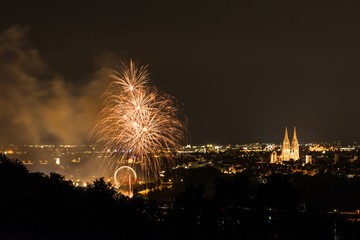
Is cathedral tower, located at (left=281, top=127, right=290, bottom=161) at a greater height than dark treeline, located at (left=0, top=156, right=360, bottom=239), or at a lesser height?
greater

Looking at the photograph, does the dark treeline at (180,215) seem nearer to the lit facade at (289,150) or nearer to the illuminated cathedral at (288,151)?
the illuminated cathedral at (288,151)

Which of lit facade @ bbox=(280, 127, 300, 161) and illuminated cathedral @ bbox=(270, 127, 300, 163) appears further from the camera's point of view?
lit facade @ bbox=(280, 127, 300, 161)

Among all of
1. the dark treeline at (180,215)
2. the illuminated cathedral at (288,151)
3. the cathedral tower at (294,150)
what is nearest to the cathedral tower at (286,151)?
the illuminated cathedral at (288,151)

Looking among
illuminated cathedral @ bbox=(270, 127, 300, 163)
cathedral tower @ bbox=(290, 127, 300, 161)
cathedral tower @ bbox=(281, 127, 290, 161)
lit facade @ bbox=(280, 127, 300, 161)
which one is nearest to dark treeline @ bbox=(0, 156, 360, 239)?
illuminated cathedral @ bbox=(270, 127, 300, 163)

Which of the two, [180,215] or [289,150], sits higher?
[289,150]

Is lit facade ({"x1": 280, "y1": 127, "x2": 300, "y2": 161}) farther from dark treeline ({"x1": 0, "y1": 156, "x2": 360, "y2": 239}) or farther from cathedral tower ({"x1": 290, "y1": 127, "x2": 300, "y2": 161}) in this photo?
dark treeline ({"x1": 0, "y1": 156, "x2": 360, "y2": 239})

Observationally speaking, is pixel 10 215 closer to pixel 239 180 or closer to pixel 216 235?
pixel 216 235

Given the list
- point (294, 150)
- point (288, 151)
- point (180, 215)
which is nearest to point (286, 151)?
point (288, 151)

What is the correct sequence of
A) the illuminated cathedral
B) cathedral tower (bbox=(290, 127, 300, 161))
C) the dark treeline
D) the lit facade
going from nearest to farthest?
the dark treeline, the illuminated cathedral, the lit facade, cathedral tower (bbox=(290, 127, 300, 161))

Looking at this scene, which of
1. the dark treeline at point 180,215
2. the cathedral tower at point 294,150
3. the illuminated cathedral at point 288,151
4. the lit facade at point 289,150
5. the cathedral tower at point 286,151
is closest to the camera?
the dark treeline at point 180,215

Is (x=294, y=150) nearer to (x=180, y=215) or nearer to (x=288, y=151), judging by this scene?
(x=288, y=151)

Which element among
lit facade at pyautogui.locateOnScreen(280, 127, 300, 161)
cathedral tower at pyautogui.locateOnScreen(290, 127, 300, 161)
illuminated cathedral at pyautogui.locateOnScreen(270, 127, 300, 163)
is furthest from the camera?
cathedral tower at pyautogui.locateOnScreen(290, 127, 300, 161)

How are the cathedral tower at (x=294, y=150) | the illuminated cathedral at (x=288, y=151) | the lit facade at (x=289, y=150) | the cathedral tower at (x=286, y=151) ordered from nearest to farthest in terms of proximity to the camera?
the cathedral tower at (x=286, y=151)
the illuminated cathedral at (x=288, y=151)
the lit facade at (x=289, y=150)
the cathedral tower at (x=294, y=150)

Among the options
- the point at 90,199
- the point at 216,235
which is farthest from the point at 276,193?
the point at 90,199
